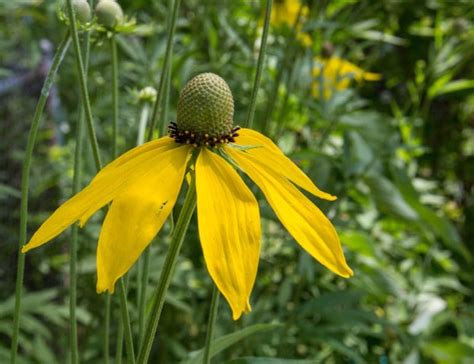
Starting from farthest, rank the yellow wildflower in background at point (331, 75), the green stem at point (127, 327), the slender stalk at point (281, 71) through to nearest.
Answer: the yellow wildflower in background at point (331, 75)
the slender stalk at point (281, 71)
the green stem at point (127, 327)

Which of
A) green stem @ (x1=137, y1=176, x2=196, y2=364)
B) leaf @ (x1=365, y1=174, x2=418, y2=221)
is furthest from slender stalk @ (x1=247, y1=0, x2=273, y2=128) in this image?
leaf @ (x1=365, y1=174, x2=418, y2=221)

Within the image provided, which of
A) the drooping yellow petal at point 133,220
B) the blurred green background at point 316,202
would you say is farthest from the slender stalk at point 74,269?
the blurred green background at point 316,202

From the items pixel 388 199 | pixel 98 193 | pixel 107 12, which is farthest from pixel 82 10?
pixel 388 199

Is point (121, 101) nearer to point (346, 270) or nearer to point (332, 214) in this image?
point (332, 214)

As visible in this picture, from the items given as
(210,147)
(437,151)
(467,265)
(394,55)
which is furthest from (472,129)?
(210,147)

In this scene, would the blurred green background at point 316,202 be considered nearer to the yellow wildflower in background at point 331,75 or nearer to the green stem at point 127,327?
the yellow wildflower in background at point 331,75

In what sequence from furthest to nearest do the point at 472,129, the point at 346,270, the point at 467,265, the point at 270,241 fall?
the point at 472,129 < the point at 467,265 < the point at 270,241 < the point at 346,270

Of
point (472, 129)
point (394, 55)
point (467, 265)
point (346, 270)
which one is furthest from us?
point (472, 129)
